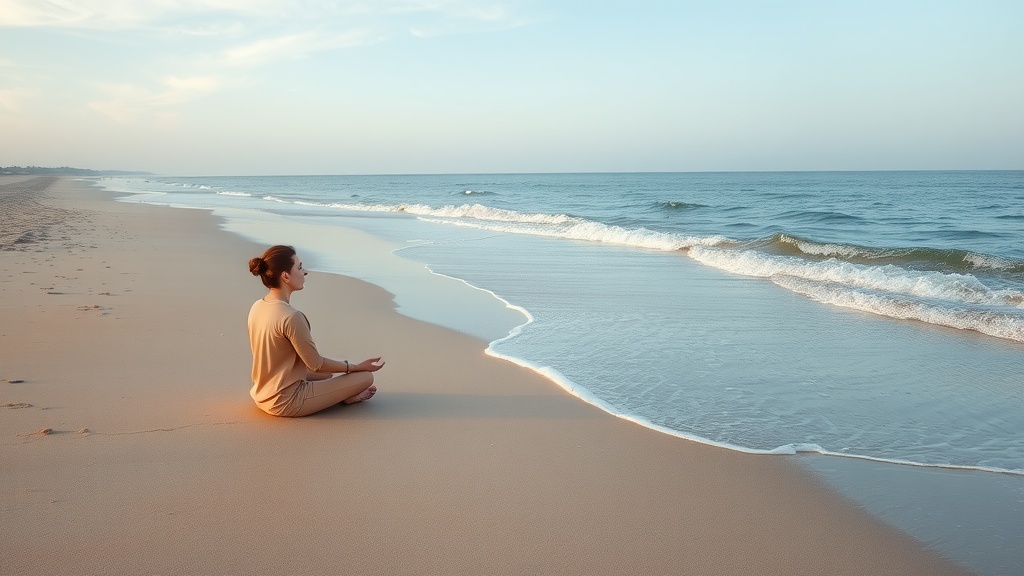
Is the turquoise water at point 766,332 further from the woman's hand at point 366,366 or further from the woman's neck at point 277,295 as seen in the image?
the woman's neck at point 277,295

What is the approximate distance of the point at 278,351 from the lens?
4465 mm

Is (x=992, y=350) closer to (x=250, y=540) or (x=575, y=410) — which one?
(x=575, y=410)

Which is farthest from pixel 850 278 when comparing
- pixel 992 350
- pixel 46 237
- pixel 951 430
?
pixel 46 237

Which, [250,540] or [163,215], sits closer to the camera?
[250,540]

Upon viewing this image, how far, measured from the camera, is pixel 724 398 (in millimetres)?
5176

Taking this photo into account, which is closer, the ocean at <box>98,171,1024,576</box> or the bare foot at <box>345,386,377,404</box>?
the ocean at <box>98,171,1024,576</box>

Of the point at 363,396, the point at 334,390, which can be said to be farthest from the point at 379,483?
the point at 363,396

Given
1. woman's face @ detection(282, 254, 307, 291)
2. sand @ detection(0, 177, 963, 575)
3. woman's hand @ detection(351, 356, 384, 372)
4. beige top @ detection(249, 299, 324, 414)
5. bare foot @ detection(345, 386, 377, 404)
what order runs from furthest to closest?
bare foot @ detection(345, 386, 377, 404)
woman's hand @ detection(351, 356, 384, 372)
woman's face @ detection(282, 254, 307, 291)
beige top @ detection(249, 299, 324, 414)
sand @ detection(0, 177, 963, 575)

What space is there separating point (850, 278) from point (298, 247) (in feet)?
34.4

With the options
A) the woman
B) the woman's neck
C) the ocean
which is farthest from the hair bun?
the ocean

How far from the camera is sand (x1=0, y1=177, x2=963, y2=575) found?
2.94 meters

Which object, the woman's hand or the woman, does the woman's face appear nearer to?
the woman

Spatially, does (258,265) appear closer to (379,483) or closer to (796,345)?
(379,483)

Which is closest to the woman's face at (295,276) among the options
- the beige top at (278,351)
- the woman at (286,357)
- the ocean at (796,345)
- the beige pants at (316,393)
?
the woman at (286,357)
